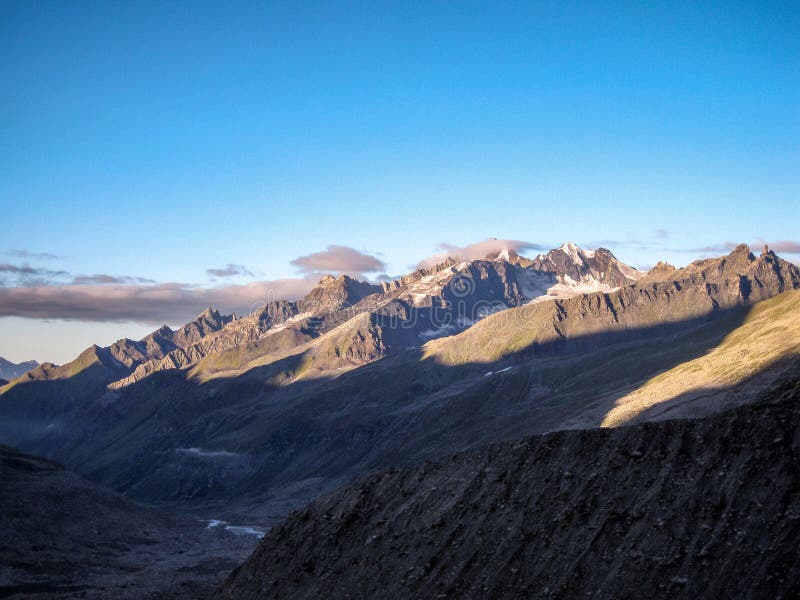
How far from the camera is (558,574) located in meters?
31.6

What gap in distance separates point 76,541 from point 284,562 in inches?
3172

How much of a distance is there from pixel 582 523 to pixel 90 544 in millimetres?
100997

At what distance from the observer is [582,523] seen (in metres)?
33.6

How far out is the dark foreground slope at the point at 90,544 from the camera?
3068 inches

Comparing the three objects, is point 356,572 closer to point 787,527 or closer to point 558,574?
point 558,574

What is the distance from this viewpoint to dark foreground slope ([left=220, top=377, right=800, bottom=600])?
1123 inches

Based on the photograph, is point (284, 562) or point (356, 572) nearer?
point (356, 572)

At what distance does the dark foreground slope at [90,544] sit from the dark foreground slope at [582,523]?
32569 mm

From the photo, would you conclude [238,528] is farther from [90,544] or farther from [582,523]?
[582,523]

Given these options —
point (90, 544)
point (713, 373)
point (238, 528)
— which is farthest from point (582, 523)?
point (238, 528)

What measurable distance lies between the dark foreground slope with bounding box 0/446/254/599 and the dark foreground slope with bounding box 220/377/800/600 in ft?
107

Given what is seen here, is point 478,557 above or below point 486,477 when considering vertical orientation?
below

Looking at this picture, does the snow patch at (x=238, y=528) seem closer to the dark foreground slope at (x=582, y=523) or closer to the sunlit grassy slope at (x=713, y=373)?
the sunlit grassy slope at (x=713, y=373)

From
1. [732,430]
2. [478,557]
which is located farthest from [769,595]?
[478,557]
